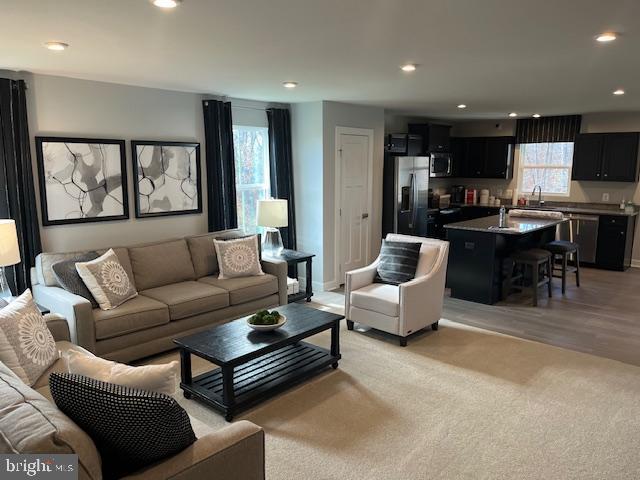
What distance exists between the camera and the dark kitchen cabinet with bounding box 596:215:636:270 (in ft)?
23.1

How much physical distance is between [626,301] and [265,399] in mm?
4692

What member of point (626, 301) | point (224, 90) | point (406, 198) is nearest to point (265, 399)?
point (224, 90)

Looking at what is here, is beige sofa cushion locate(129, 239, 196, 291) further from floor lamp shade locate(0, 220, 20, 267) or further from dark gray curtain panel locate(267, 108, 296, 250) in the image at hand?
dark gray curtain panel locate(267, 108, 296, 250)

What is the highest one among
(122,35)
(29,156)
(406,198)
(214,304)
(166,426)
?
(122,35)

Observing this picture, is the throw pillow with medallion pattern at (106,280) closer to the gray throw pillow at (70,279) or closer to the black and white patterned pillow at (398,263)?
the gray throw pillow at (70,279)

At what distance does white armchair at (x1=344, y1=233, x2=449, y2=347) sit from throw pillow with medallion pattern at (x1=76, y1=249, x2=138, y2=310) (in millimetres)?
1996

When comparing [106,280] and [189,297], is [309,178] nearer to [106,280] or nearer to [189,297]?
[189,297]

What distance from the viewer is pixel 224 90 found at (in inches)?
191

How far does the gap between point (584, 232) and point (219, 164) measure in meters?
5.67

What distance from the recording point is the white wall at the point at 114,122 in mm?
4055

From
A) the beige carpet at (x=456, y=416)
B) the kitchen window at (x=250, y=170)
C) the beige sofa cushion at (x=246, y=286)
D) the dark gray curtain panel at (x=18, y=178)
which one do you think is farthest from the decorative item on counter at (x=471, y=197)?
the dark gray curtain panel at (x=18, y=178)

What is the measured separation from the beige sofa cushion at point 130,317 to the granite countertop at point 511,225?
346 cm

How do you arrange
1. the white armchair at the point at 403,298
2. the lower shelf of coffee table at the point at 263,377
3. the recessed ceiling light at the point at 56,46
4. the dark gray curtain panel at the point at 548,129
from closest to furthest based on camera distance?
the recessed ceiling light at the point at 56,46 < the lower shelf of coffee table at the point at 263,377 < the white armchair at the point at 403,298 < the dark gray curtain panel at the point at 548,129

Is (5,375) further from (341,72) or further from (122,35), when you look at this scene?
(341,72)
